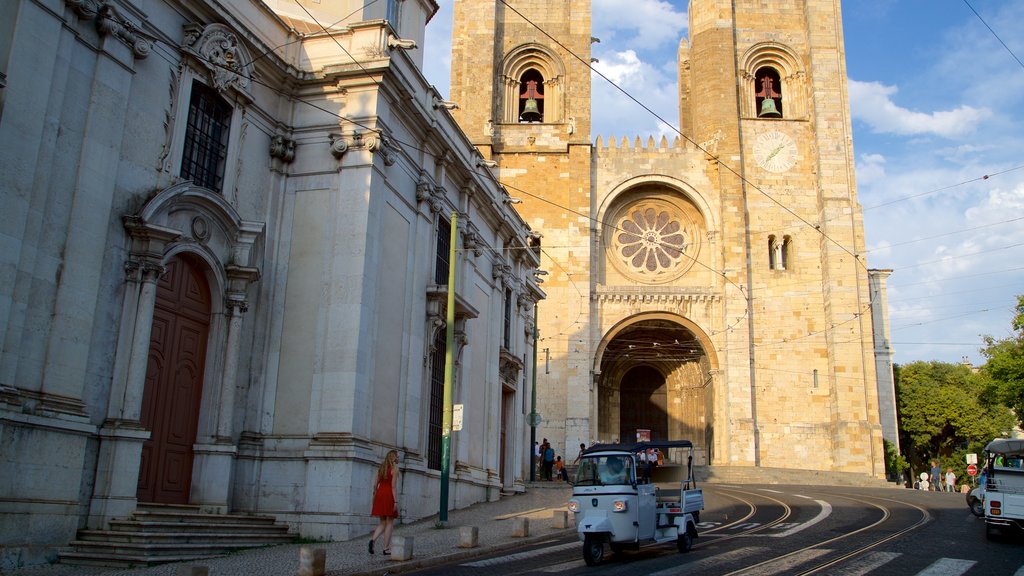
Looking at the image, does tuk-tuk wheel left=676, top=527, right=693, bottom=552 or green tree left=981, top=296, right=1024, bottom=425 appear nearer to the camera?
tuk-tuk wheel left=676, top=527, right=693, bottom=552

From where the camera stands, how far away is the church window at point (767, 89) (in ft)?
140

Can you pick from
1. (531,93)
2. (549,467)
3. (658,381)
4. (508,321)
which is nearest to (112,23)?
(508,321)

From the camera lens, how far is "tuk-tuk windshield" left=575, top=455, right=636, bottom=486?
12.1 meters

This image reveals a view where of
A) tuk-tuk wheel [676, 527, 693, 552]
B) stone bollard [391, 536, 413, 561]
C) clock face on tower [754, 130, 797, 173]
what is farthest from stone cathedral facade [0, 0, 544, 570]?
clock face on tower [754, 130, 797, 173]

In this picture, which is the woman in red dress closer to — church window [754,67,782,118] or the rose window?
the rose window

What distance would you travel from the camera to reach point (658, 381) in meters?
44.5

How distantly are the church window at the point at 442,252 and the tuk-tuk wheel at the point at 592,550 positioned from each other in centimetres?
907

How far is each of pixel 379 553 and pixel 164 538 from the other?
2835mm

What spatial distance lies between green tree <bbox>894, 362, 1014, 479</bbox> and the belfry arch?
18981 mm

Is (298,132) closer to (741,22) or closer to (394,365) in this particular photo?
(394,365)

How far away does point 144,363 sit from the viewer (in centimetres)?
1204

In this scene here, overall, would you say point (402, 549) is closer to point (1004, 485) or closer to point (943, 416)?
point (1004, 485)

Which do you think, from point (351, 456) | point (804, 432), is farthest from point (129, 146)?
point (804, 432)

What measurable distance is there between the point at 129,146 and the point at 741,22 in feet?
122
